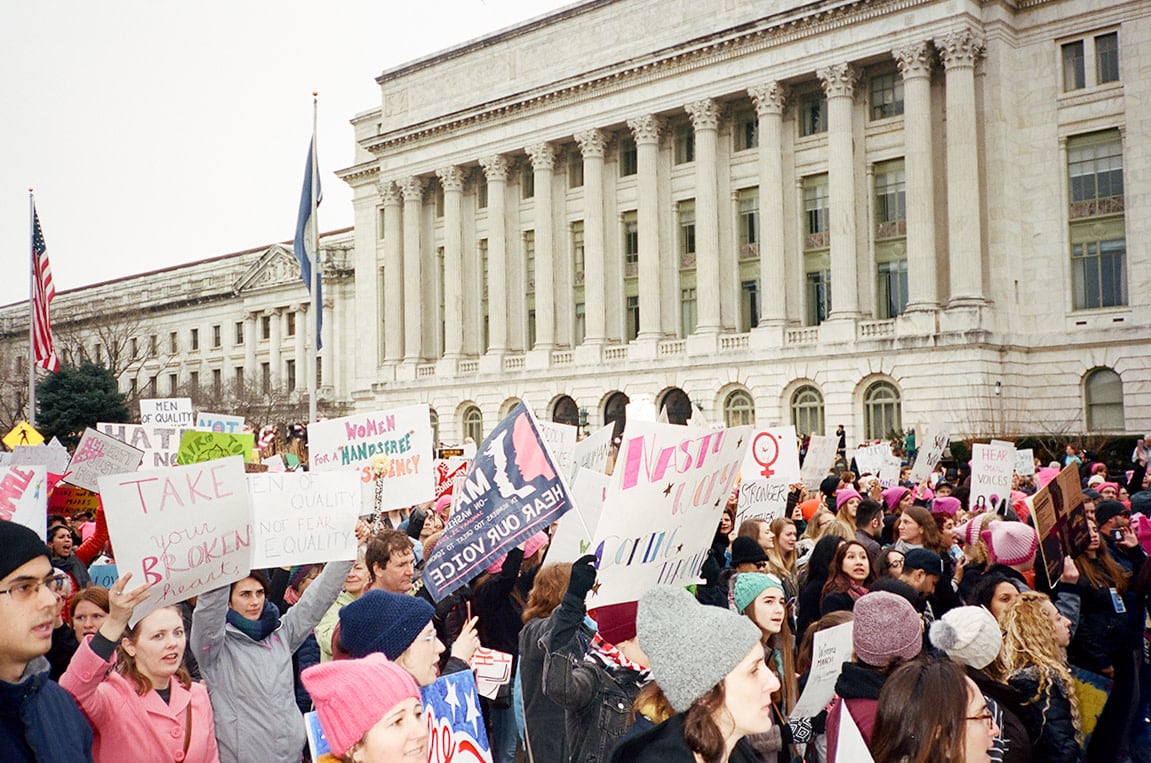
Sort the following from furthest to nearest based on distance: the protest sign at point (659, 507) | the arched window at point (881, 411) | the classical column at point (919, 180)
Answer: the arched window at point (881, 411)
the classical column at point (919, 180)
the protest sign at point (659, 507)

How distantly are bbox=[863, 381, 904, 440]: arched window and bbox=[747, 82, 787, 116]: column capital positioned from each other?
11.2 m

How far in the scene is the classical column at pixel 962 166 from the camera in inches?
1517

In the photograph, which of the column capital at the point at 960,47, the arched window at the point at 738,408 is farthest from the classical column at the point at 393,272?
the column capital at the point at 960,47

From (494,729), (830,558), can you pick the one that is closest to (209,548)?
(494,729)

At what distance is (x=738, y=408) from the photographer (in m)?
44.0

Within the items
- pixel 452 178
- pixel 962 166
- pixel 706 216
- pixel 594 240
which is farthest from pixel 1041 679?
pixel 452 178

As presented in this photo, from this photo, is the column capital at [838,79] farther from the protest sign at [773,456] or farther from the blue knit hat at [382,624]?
the blue knit hat at [382,624]

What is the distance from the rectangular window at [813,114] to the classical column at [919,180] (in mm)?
3948

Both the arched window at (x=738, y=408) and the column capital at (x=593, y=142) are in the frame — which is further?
the column capital at (x=593, y=142)

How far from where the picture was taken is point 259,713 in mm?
5844

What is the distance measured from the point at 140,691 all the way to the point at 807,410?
126 feet

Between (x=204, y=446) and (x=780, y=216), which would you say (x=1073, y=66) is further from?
(x=204, y=446)

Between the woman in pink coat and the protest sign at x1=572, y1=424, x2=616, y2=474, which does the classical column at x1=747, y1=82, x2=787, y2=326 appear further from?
the woman in pink coat

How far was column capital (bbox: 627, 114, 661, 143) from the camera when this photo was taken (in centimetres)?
4722
